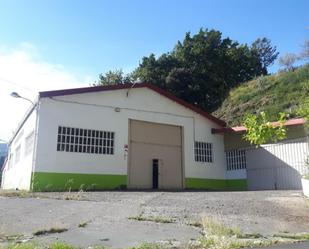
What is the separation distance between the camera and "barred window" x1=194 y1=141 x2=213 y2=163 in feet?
84.2

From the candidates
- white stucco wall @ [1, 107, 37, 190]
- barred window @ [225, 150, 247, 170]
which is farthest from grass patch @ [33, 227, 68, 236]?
barred window @ [225, 150, 247, 170]

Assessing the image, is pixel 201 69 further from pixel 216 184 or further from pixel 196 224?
pixel 196 224

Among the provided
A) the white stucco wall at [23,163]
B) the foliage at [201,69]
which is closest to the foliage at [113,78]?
the foliage at [201,69]

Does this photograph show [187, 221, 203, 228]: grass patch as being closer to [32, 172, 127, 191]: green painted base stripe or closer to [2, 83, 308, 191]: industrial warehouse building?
[32, 172, 127, 191]: green painted base stripe

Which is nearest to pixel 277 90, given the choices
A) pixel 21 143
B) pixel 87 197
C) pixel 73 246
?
pixel 21 143

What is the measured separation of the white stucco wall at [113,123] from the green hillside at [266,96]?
23.4 ft

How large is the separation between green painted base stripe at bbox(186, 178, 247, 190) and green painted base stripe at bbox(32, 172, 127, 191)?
4.26 m

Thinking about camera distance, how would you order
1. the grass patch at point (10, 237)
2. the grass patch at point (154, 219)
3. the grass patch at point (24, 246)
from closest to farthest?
the grass patch at point (24, 246) → the grass patch at point (10, 237) → the grass patch at point (154, 219)

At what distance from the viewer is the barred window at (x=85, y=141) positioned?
69.7ft

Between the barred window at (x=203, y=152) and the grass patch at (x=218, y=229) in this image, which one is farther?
the barred window at (x=203, y=152)

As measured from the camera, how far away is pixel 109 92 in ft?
76.3

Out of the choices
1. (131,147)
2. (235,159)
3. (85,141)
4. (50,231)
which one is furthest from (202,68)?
(50,231)

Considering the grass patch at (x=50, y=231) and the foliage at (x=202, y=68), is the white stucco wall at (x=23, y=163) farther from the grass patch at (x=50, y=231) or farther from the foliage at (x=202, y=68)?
the foliage at (x=202, y=68)

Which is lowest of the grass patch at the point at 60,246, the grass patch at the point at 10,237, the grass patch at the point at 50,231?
the grass patch at the point at 60,246
